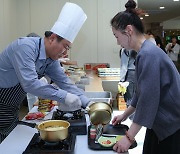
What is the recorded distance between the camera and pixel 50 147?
3.30ft

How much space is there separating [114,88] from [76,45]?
140 centimetres

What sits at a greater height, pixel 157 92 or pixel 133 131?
pixel 157 92

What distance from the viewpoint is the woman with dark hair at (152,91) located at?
1043 millimetres

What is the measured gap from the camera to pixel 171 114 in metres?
1.13

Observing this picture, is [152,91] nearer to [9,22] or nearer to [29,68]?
[29,68]

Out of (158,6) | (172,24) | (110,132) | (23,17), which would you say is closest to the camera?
(110,132)

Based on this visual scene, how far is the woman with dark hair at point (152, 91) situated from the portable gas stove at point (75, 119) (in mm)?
249

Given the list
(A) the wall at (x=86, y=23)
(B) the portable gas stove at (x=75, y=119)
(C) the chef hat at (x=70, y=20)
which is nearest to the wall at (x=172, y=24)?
(A) the wall at (x=86, y=23)

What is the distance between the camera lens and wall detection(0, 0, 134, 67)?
4379mm

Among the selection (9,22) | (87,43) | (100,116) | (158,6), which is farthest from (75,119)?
(158,6)

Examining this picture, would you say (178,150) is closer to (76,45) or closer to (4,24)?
(4,24)

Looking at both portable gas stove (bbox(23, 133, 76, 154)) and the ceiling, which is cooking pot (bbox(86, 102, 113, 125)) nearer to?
portable gas stove (bbox(23, 133, 76, 154))

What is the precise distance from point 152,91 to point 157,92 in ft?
0.07

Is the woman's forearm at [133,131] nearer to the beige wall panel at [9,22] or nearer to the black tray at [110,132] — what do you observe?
the black tray at [110,132]
